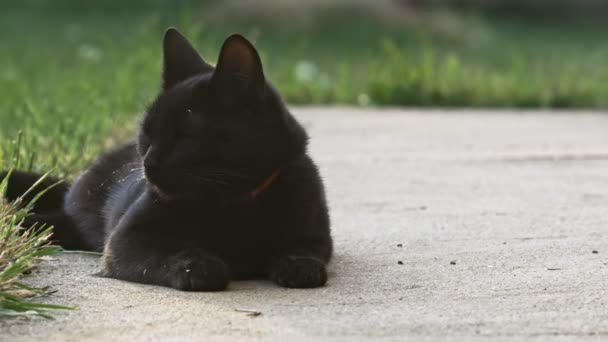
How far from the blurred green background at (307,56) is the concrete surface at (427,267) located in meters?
1.08

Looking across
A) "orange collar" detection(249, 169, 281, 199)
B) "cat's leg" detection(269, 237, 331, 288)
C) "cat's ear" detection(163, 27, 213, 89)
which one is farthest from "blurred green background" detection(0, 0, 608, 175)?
"cat's leg" detection(269, 237, 331, 288)

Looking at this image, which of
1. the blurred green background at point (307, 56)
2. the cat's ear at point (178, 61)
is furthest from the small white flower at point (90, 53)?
the cat's ear at point (178, 61)

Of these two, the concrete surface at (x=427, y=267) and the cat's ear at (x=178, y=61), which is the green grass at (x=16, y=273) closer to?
the concrete surface at (x=427, y=267)

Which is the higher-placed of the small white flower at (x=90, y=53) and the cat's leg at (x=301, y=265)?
the small white flower at (x=90, y=53)

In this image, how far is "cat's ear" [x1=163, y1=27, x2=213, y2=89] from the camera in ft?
9.92

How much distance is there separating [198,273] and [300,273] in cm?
26

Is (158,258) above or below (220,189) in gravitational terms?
below

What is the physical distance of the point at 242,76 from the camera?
269cm

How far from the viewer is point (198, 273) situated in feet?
8.64

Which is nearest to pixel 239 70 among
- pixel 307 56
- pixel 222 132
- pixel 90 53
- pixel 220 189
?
pixel 222 132

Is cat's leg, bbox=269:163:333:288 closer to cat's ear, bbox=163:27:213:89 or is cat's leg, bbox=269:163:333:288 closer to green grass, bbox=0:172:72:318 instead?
cat's ear, bbox=163:27:213:89

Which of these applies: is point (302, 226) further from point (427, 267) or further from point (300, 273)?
point (427, 267)

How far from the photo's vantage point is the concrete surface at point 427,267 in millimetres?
2295

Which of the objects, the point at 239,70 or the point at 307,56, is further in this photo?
the point at 307,56
